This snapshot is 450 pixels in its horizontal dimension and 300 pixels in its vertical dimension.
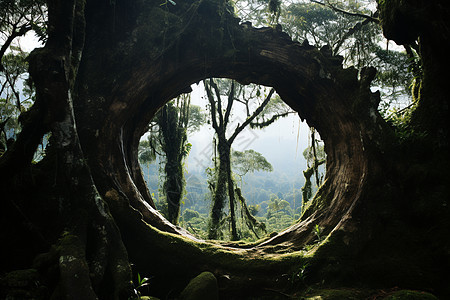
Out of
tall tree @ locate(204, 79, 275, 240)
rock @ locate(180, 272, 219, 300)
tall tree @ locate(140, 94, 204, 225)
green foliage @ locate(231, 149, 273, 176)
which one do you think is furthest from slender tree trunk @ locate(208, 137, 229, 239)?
rock @ locate(180, 272, 219, 300)

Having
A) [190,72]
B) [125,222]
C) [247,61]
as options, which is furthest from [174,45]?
[125,222]

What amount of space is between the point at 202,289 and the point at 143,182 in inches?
135

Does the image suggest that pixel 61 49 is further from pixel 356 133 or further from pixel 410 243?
pixel 410 243

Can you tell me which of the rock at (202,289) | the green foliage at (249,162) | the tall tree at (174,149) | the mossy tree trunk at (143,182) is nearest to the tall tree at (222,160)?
the tall tree at (174,149)

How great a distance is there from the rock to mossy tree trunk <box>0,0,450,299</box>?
0.34 metres

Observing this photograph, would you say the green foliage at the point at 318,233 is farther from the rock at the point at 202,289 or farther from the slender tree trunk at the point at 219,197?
the slender tree trunk at the point at 219,197

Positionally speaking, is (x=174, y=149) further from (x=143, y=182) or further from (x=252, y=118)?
(x=143, y=182)

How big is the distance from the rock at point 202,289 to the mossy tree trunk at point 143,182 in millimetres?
339

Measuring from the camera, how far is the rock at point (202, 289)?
3.39 metres

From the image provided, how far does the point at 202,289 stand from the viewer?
11.3ft

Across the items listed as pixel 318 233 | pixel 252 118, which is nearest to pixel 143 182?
pixel 318 233

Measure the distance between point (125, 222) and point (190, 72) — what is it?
3.59 m

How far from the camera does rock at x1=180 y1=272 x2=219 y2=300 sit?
339cm

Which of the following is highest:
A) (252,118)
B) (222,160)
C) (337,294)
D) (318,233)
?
(252,118)
